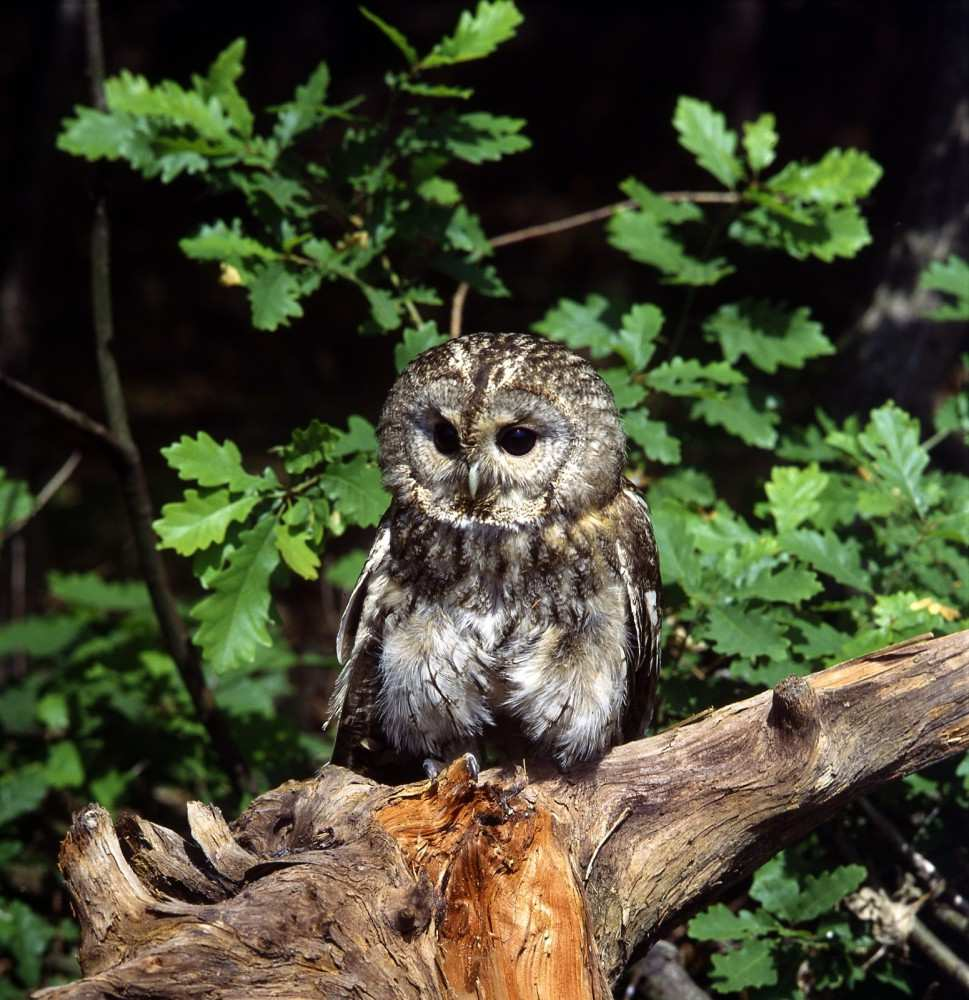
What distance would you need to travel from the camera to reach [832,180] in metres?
3.14

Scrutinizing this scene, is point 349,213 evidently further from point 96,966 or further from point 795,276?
point 795,276

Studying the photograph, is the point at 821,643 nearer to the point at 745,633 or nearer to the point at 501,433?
the point at 745,633

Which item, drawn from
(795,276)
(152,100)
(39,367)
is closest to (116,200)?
(39,367)

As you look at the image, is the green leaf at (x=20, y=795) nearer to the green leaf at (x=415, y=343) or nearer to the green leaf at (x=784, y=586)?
the green leaf at (x=415, y=343)

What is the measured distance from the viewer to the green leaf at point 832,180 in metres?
3.13

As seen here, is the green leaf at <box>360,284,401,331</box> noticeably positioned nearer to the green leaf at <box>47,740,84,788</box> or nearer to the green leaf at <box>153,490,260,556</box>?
the green leaf at <box>153,490,260,556</box>

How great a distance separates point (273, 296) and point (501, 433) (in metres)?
0.69

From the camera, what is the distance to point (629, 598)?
2711mm

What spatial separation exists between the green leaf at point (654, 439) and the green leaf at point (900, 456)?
1.45ft

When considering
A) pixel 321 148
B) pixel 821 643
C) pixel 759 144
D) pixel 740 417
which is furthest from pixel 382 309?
pixel 321 148

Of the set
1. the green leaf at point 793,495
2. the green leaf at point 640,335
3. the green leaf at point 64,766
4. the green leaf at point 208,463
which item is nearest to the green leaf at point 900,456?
the green leaf at point 793,495

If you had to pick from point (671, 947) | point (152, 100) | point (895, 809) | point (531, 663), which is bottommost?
point (671, 947)

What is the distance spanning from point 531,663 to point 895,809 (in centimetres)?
112

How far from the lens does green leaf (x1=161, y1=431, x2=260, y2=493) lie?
2.58 meters
